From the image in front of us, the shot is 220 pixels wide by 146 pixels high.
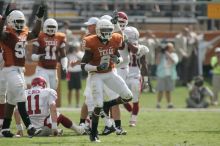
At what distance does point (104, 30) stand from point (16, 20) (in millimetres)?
1403

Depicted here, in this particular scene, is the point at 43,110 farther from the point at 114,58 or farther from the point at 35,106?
the point at 114,58

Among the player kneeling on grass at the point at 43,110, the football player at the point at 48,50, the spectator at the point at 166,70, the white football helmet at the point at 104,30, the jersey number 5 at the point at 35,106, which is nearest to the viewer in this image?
the white football helmet at the point at 104,30

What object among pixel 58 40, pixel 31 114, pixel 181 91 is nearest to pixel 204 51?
pixel 181 91

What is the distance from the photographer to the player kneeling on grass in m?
14.2

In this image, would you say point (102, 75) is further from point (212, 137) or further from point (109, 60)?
point (212, 137)

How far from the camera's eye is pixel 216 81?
79.7ft

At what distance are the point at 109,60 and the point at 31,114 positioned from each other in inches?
62.9

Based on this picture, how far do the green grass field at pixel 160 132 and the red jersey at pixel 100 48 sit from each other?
1.19m

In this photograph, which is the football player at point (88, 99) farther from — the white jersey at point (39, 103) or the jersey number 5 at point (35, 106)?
the jersey number 5 at point (35, 106)

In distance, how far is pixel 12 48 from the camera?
13875mm

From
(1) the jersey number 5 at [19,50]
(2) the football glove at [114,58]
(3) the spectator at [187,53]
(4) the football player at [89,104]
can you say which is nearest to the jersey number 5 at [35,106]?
(1) the jersey number 5 at [19,50]

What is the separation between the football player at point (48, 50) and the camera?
15.9m

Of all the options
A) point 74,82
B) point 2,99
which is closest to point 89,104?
point 2,99

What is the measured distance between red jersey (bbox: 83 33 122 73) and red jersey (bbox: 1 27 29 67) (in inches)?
40.8
